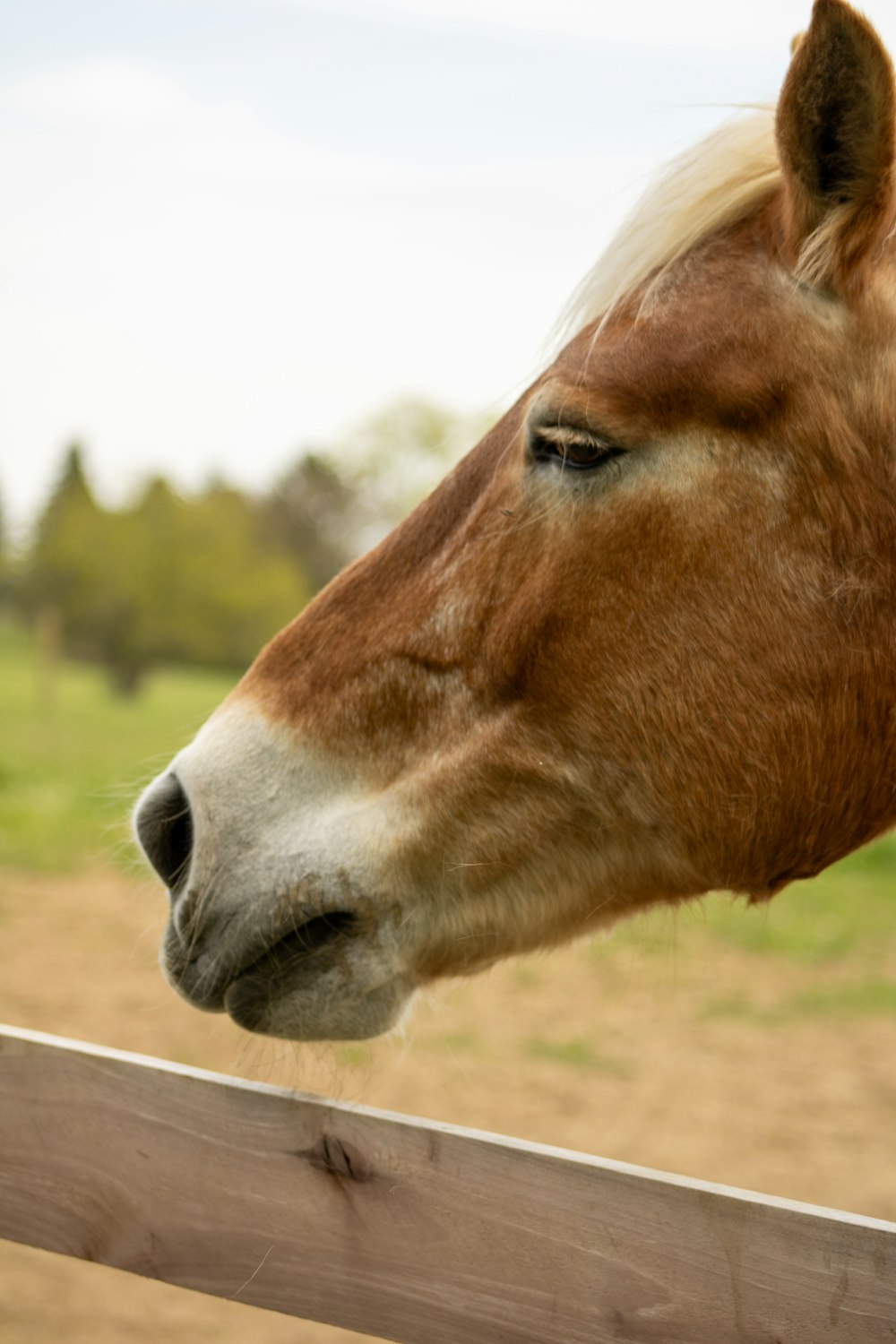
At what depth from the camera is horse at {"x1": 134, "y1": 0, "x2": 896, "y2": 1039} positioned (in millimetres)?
1661

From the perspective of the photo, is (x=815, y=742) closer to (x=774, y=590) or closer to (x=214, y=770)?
(x=774, y=590)

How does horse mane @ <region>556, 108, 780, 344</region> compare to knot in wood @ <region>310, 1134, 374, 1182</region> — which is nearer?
knot in wood @ <region>310, 1134, 374, 1182</region>

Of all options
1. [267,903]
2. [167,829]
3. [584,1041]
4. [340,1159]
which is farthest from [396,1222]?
[584,1041]

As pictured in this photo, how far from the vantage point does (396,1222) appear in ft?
4.76

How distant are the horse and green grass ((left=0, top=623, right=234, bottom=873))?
358mm

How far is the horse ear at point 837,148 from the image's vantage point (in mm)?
1529

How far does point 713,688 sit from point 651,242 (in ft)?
2.46

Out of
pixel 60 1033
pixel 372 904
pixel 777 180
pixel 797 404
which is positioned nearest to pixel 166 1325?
pixel 60 1033

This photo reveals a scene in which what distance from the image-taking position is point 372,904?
5.80 feet

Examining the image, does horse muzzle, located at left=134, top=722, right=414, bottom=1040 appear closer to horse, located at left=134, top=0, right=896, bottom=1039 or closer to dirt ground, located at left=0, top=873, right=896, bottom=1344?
horse, located at left=134, top=0, right=896, bottom=1039

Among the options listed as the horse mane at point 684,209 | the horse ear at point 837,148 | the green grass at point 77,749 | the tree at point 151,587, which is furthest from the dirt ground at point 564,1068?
the tree at point 151,587

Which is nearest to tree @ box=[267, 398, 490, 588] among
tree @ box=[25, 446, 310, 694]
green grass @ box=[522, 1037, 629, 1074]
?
tree @ box=[25, 446, 310, 694]

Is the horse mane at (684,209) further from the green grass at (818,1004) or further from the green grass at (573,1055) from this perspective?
the green grass at (818,1004)

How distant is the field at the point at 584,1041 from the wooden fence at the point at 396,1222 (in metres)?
0.38
